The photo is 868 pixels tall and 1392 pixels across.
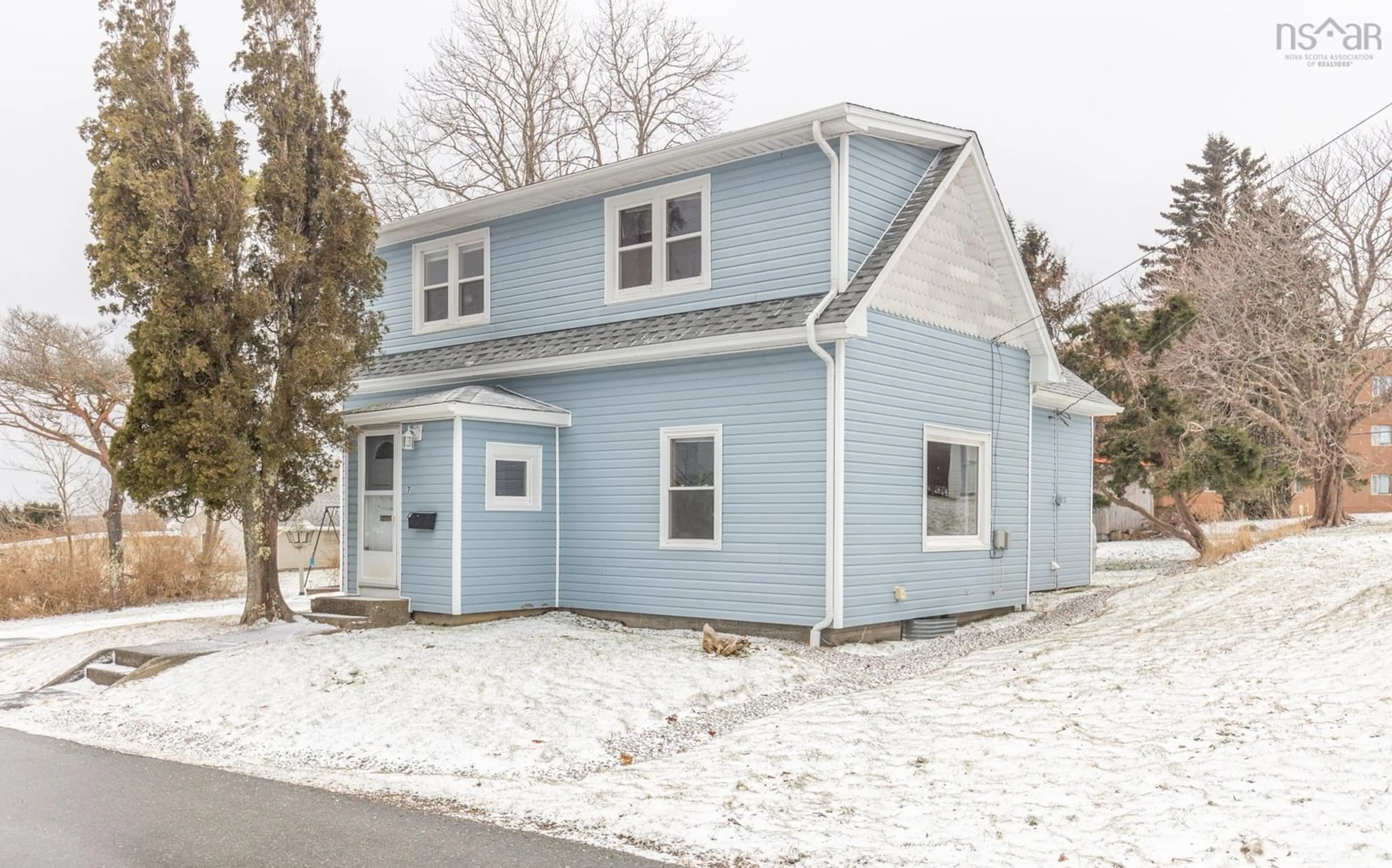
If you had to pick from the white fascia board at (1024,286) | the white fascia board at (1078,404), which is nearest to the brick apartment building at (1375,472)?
the white fascia board at (1078,404)

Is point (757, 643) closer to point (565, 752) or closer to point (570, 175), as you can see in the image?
point (565, 752)

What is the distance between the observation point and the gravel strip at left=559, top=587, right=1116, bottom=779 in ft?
26.3

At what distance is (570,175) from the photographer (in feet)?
46.1

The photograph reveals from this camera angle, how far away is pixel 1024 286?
577 inches

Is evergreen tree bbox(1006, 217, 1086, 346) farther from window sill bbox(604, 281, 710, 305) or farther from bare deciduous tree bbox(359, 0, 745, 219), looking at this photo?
window sill bbox(604, 281, 710, 305)

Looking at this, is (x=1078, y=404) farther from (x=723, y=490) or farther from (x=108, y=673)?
(x=108, y=673)

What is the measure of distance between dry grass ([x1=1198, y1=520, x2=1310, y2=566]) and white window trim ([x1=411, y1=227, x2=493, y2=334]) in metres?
12.2

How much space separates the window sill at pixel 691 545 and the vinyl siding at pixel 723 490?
0.04m

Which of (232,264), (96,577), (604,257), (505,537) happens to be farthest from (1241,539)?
(96,577)

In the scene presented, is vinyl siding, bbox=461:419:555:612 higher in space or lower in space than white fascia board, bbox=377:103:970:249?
lower

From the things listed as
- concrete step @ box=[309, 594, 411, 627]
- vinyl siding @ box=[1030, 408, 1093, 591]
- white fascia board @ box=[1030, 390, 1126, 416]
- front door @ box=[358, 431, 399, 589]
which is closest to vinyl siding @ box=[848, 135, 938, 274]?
white fascia board @ box=[1030, 390, 1126, 416]

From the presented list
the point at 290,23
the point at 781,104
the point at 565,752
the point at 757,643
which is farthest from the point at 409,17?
the point at 565,752

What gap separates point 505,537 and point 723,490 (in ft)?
9.71

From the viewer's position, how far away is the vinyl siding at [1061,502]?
1712cm
